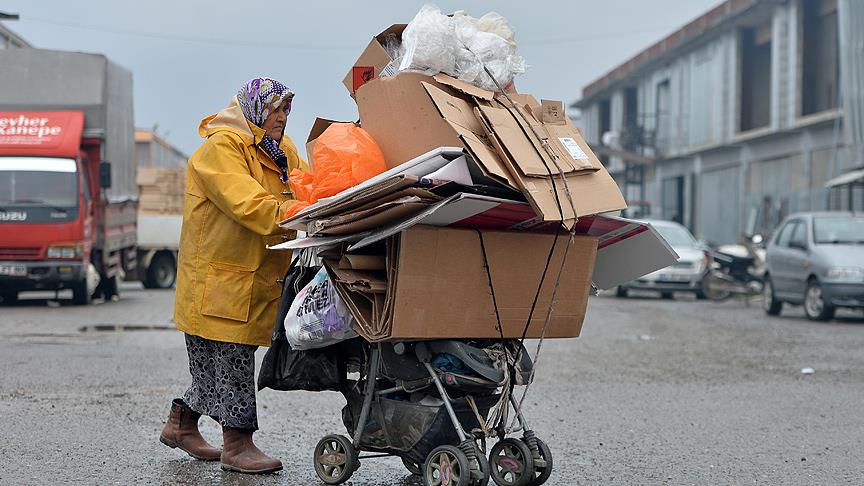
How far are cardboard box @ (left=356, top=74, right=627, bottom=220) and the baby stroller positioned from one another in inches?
29.3

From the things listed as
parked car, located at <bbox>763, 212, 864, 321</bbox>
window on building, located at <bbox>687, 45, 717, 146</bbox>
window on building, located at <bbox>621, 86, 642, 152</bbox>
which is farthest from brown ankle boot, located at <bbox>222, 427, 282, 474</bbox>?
window on building, located at <bbox>621, 86, 642, 152</bbox>

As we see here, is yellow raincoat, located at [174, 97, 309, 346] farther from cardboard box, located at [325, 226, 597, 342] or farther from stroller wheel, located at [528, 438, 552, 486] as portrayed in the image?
stroller wheel, located at [528, 438, 552, 486]

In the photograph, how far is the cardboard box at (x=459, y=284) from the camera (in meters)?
4.49

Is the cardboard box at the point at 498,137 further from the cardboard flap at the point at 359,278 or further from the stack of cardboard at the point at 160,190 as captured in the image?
the stack of cardboard at the point at 160,190

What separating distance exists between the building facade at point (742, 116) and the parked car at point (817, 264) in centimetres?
806

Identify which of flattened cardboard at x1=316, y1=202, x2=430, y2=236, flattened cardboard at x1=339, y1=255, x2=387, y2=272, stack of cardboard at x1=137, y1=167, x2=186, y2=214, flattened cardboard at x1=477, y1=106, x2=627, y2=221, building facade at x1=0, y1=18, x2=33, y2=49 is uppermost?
building facade at x1=0, y1=18, x2=33, y2=49

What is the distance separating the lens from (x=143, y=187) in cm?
2872

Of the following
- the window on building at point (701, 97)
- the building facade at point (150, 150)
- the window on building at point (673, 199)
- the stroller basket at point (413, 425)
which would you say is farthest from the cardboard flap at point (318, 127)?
the window on building at point (673, 199)

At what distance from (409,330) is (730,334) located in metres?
10.9

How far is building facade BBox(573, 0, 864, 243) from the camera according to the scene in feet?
97.8

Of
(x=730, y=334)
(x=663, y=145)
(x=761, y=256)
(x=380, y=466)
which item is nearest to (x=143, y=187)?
(x=761, y=256)

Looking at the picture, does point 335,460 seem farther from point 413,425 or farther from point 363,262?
point 363,262

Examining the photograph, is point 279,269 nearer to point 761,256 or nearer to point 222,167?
point 222,167

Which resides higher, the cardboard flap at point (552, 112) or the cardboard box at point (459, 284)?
the cardboard flap at point (552, 112)
